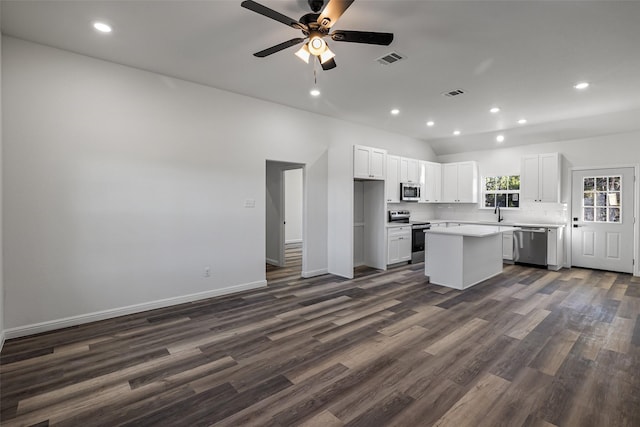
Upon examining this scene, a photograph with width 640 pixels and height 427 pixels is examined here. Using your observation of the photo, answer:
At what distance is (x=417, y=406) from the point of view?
2.11 m

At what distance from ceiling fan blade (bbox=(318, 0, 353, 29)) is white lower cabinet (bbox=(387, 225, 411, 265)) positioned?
4399 mm

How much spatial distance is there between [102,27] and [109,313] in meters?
3.09

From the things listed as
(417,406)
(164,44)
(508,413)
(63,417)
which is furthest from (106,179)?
(508,413)

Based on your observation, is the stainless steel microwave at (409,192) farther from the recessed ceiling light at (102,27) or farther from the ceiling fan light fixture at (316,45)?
the recessed ceiling light at (102,27)

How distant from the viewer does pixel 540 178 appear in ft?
21.7

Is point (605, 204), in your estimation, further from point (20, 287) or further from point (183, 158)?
point (20, 287)

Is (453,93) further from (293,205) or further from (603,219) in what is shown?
(293,205)

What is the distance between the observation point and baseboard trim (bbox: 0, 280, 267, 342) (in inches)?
124

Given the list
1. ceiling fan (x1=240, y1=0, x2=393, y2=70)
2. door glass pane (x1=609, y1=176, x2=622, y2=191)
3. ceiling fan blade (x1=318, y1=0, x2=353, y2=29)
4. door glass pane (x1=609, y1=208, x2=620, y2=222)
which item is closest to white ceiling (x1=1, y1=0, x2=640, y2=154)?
ceiling fan (x1=240, y1=0, x2=393, y2=70)

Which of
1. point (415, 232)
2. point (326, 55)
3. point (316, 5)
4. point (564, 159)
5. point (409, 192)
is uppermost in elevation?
point (316, 5)

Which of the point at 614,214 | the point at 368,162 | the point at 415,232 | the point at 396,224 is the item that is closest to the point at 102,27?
the point at 368,162

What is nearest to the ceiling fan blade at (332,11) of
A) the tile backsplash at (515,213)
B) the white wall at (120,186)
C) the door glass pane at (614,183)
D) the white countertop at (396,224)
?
the white wall at (120,186)

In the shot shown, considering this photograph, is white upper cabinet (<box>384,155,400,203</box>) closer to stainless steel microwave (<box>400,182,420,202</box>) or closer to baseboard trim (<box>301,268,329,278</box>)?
stainless steel microwave (<box>400,182,420,202</box>)

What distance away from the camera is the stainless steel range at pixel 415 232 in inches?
267
